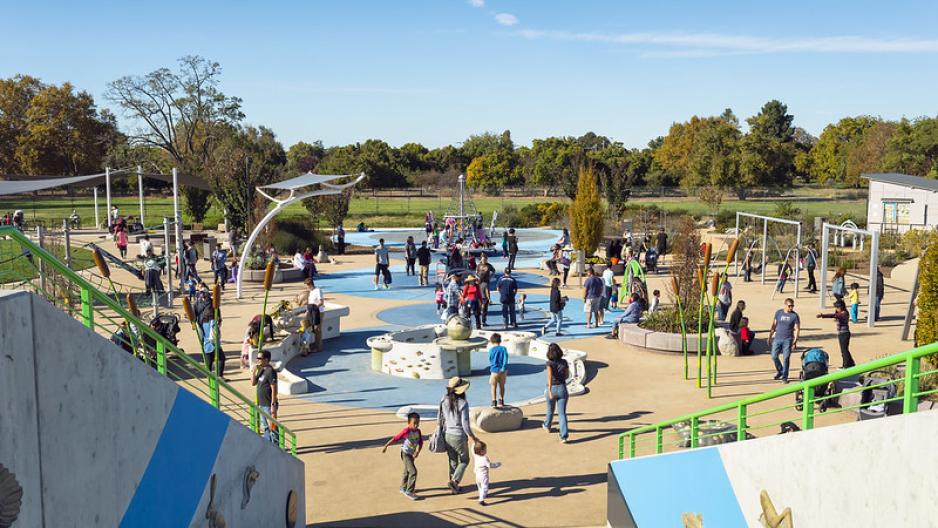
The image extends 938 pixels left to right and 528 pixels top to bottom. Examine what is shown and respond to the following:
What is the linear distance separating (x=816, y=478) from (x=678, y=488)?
6.36 feet

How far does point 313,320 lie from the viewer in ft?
55.1

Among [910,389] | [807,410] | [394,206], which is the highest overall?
[394,206]

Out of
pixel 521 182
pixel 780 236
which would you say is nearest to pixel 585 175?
pixel 780 236

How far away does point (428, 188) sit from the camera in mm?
83125

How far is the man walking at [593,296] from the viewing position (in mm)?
18922

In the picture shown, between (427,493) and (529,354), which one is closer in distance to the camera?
(427,493)

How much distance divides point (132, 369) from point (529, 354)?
40.1ft

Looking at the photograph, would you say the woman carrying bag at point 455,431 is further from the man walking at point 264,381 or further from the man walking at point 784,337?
the man walking at point 784,337

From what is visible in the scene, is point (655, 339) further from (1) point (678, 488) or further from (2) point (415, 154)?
(2) point (415, 154)

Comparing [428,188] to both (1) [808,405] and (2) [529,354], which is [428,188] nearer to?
(2) [529,354]

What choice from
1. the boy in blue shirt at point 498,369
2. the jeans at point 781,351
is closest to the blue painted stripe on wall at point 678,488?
the boy in blue shirt at point 498,369

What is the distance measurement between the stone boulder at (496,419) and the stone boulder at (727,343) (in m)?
6.09

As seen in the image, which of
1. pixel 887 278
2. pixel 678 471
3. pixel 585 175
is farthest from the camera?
pixel 585 175

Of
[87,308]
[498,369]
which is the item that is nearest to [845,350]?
[498,369]
